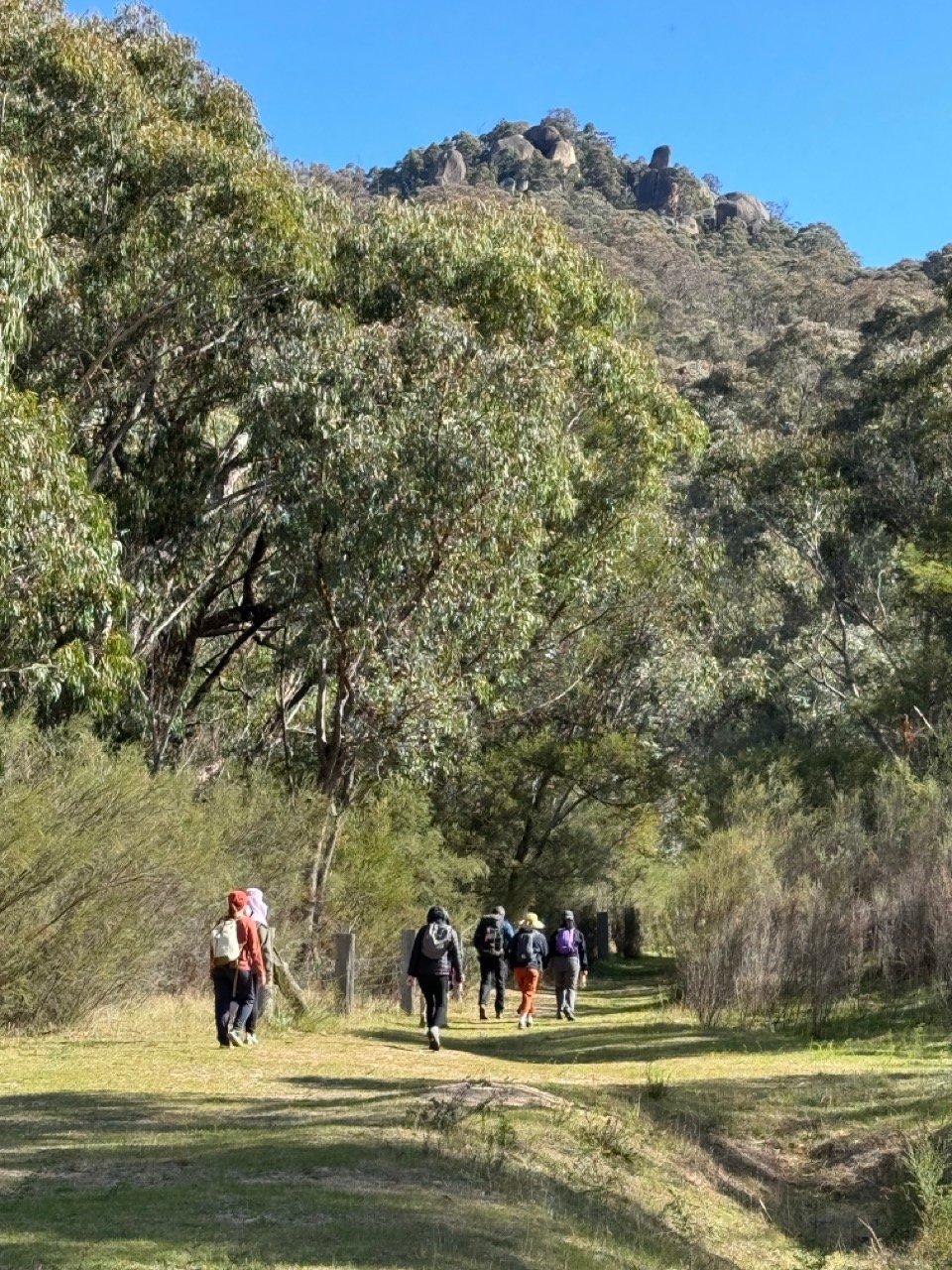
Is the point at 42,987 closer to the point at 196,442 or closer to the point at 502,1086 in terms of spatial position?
the point at 502,1086

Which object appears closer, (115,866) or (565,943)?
(115,866)

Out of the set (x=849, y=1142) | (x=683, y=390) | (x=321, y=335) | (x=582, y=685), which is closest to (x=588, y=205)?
(x=683, y=390)

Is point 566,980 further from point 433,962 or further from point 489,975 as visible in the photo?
point 433,962

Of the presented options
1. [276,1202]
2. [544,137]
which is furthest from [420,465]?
[544,137]

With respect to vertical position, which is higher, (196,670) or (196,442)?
(196,442)

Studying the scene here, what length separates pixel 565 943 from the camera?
2052 centimetres

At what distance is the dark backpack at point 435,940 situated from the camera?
15.4m

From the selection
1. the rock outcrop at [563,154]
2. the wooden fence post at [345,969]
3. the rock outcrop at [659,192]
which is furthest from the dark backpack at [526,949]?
the rock outcrop at [563,154]

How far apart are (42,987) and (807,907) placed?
836 centimetres

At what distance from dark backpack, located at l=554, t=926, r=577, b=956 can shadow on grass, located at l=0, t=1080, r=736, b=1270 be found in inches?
435

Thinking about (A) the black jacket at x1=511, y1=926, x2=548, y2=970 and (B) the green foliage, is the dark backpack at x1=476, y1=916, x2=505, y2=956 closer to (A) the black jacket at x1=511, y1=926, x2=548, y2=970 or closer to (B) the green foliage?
(A) the black jacket at x1=511, y1=926, x2=548, y2=970

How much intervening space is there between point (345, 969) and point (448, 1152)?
390 inches

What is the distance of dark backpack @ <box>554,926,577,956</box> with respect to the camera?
67.3ft

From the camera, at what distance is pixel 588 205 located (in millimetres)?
138125
